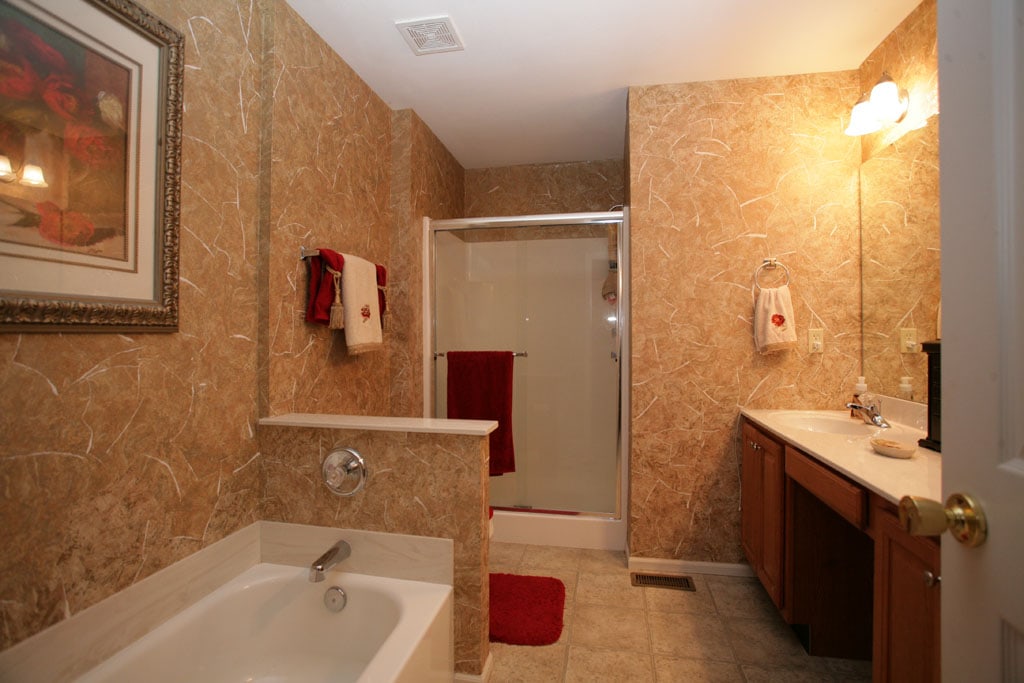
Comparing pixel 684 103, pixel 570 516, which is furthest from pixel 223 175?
pixel 570 516

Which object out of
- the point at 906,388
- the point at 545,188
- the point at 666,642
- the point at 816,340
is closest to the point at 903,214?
the point at 816,340

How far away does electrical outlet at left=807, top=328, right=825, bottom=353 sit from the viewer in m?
2.02

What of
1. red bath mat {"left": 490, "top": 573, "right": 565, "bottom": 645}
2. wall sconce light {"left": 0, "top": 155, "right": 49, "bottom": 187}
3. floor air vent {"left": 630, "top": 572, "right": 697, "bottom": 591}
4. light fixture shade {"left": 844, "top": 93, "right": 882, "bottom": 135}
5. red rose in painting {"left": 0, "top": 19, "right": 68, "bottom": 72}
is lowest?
red bath mat {"left": 490, "top": 573, "right": 565, "bottom": 645}

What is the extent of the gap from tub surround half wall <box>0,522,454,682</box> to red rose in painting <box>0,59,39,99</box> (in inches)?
44.7

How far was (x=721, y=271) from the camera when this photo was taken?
2.08 metres

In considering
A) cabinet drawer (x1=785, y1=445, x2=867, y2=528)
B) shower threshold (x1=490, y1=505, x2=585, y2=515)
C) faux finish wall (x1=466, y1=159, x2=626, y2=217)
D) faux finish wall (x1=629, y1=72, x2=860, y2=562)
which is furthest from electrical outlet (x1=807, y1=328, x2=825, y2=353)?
faux finish wall (x1=466, y1=159, x2=626, y2=217)

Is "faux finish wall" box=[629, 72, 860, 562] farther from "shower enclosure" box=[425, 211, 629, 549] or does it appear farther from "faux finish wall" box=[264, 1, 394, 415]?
"faux finish wall" box=[264, 1, 394, 415]

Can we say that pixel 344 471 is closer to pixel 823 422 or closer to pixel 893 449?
pixel 893 449

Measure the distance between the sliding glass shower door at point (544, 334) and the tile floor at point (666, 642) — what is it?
24.1 inches

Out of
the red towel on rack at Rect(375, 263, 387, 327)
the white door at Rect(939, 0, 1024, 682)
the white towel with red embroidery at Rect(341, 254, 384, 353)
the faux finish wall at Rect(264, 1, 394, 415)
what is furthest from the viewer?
the red towel on rack at Rect(375, 263, 387, 327)

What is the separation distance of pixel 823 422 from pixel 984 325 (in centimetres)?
165

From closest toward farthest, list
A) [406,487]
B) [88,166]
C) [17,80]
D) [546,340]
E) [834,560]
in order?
[17,80] → [88,166] → [406,487] → [834,560] → [546,340]

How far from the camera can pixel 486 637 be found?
1454mm

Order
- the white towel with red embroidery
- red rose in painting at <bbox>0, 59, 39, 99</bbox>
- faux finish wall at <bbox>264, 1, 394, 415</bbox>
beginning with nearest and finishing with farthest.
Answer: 1. red rose in painting at <bbox>0, 59, 39, 99</bbox>
2. faux finish wall at <bbox>264, 1, 394, 415</bbox>
3. the white towel with red embroidery
